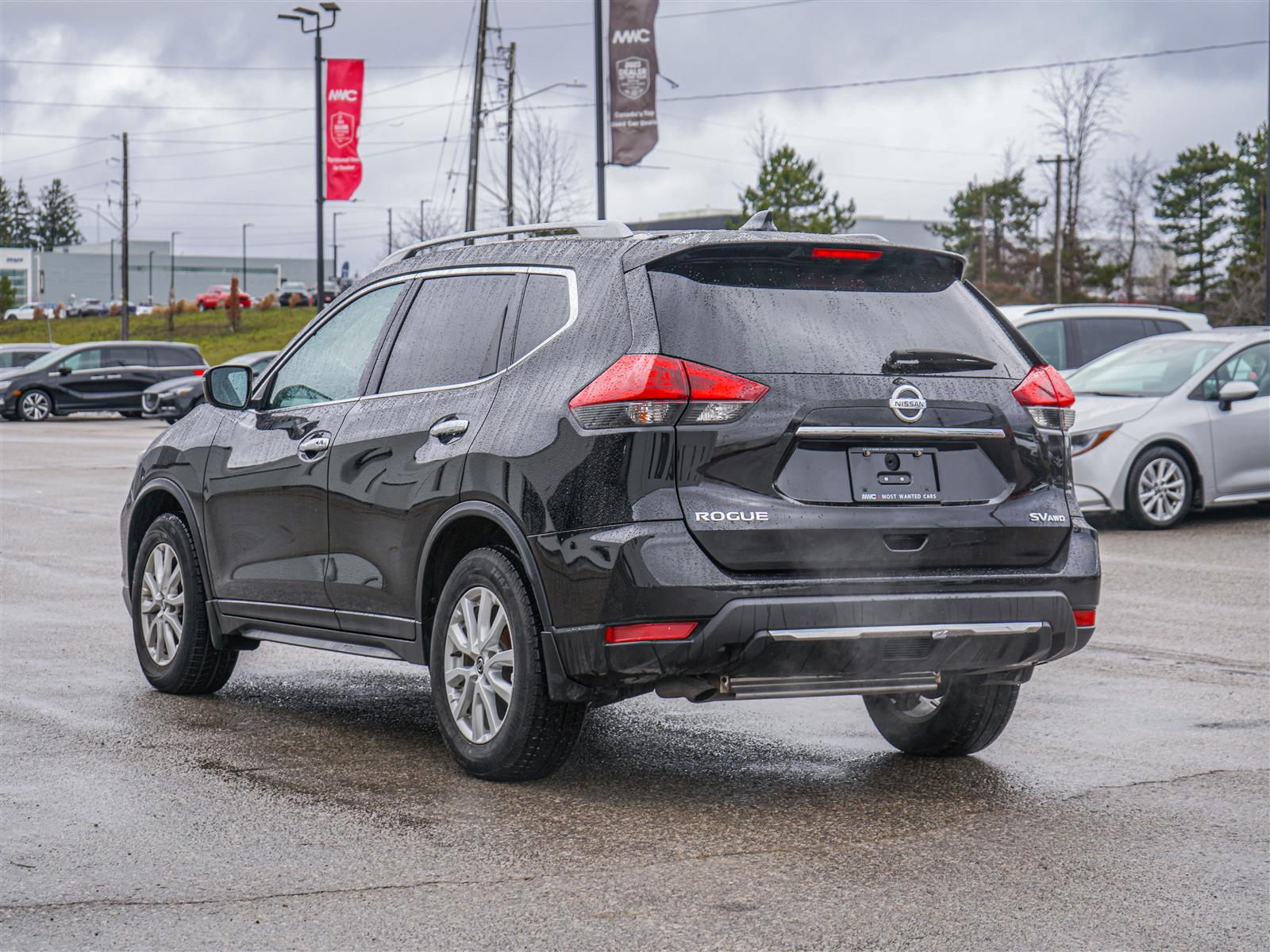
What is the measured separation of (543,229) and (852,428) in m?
1.50

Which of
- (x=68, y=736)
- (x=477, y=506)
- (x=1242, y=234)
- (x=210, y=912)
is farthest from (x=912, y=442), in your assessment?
(x=1242, y=234)

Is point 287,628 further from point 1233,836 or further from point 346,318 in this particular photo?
point 1233,836

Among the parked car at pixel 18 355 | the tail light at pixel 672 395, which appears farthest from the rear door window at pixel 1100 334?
the parked car at pixel 18 355

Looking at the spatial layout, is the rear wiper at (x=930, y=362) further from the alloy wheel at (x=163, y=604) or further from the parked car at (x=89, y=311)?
the parked car at (x=89, y=311)

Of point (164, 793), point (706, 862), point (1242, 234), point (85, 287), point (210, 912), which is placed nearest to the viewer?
point (210, 912)

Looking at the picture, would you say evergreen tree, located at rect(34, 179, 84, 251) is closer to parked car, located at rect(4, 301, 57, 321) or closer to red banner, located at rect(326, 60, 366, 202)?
parked car, located at rect(4, 301, 57, 321)

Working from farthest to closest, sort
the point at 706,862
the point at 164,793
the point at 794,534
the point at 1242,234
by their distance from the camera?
the point at 1242,234
the point at 164,793
the point at 794,534
the point at 706,862

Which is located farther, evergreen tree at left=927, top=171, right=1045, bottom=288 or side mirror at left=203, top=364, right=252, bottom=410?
evergreen tree at left=927, top=171, right=1045, bottom=288

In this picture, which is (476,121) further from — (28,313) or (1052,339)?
(28,313)

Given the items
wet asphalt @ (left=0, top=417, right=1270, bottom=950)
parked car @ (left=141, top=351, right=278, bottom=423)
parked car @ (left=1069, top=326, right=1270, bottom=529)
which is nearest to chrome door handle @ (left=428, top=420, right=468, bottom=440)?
wet asphalt @ (left=0, top=417, right=1270, bottom=950)

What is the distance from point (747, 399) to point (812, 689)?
0.90 metres

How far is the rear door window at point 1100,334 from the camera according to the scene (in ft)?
63.7

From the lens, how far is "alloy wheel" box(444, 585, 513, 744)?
18.4 feet

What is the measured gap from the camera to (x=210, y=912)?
426 cm
